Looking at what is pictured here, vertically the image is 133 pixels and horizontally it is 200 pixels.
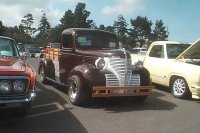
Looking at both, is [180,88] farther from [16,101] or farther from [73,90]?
[16,101]

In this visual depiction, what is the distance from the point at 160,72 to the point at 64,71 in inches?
136

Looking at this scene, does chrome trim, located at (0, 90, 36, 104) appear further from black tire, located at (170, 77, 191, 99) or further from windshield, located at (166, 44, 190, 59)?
windshield, located at (166, 44, 190, 59)

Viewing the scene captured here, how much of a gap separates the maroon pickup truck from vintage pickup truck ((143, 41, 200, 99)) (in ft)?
5.08

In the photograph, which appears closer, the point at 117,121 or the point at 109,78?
the point at 117,121

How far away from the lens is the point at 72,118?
764cm

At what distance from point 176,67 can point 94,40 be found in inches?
108

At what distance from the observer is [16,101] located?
6.31 meters

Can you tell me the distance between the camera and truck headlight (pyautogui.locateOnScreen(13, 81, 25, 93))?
20.7 ft

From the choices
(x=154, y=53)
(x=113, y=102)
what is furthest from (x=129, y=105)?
(x=154, y=53)

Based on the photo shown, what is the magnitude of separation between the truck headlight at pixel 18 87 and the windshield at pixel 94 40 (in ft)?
12.5

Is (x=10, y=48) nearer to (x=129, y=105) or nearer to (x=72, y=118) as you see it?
(x=72, y=118)

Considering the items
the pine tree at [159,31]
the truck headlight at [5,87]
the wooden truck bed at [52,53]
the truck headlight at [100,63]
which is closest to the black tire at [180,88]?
the truck headlight at [100,63]

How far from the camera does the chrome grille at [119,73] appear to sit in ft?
28.6

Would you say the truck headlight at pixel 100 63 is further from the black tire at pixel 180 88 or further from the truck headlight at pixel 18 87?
the black tire at pixel 180 88
